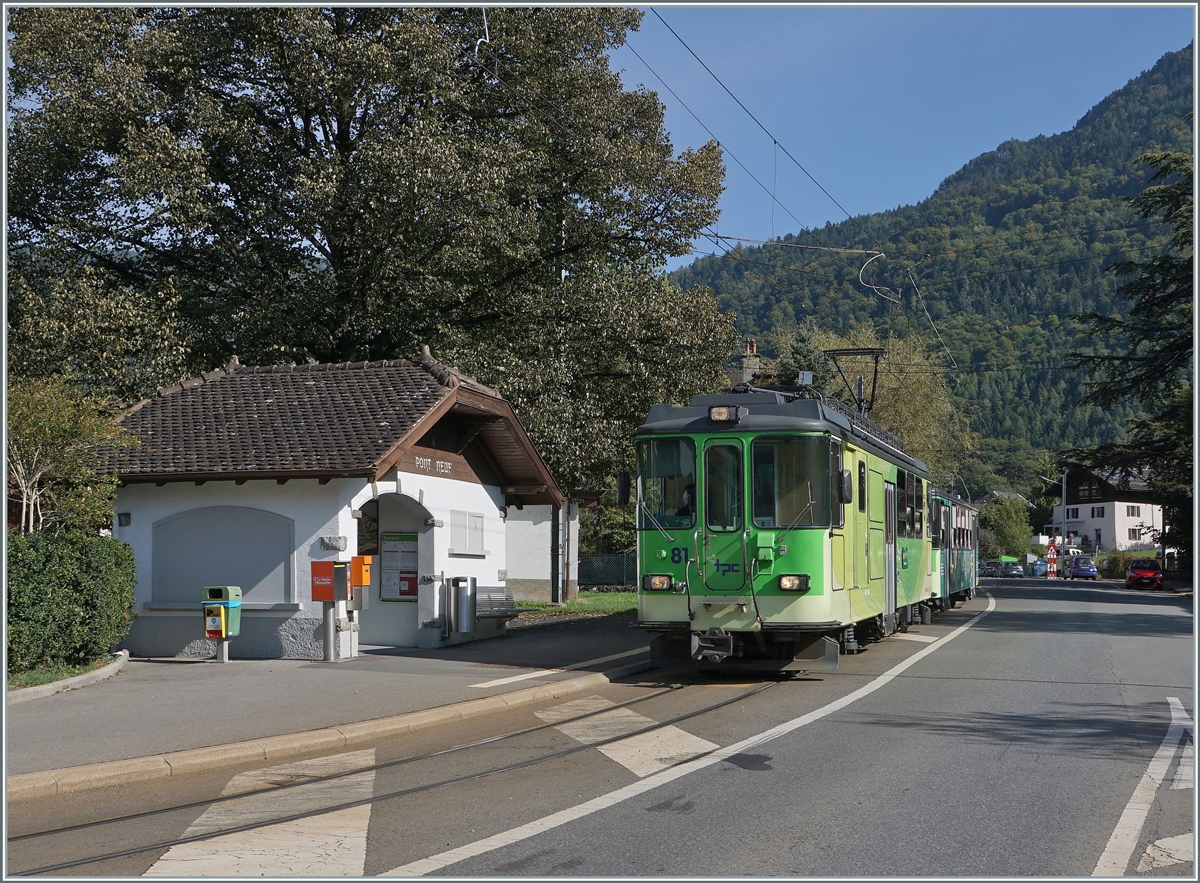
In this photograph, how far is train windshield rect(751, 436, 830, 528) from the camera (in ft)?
45.6

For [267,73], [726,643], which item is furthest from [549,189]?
[726,643]

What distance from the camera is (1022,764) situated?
29.5 feet

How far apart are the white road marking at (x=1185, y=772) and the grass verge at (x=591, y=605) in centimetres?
1844

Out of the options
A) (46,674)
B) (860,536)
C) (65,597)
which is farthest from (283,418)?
(860,536)

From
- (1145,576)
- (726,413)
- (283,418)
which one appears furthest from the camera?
(1145,576)

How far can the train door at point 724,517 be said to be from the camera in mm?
14008

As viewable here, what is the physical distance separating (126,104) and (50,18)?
2.79 m

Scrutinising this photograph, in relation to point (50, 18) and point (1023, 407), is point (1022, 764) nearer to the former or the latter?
point (50, 18)

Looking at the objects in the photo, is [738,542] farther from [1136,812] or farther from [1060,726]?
[1136,812]

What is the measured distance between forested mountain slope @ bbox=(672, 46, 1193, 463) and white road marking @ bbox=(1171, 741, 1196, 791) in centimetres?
3318

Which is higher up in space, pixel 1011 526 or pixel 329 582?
pixel 1011 526

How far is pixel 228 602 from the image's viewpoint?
16688 mm

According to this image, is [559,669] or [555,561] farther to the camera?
[555,561]

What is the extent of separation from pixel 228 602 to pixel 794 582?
8.18 m
